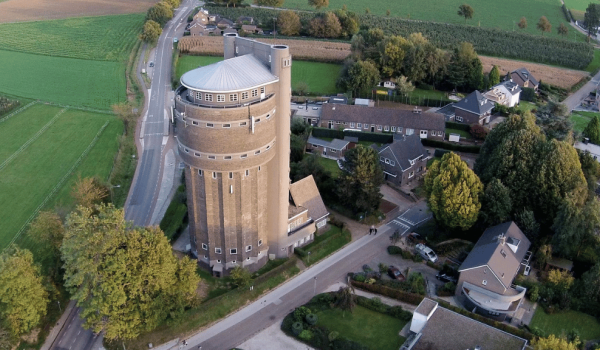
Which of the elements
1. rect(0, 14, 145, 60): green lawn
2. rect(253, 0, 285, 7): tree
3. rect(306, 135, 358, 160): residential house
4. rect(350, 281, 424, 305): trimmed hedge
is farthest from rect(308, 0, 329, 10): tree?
rect(350, 281, 424, 305): trimmed hedge

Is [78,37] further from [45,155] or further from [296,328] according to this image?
[296,328]

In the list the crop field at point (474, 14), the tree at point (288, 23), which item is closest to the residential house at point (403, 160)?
the tree at point (288, 23)

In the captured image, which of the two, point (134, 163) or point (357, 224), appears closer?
point (357, 224)

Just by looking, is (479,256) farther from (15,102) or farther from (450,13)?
(450,13)

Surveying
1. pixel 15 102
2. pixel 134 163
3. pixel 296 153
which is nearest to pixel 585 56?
pixel 296 153

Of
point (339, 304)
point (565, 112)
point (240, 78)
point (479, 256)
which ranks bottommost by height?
point (339, 304)

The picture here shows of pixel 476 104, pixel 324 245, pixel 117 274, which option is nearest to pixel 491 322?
pixel 324 245
